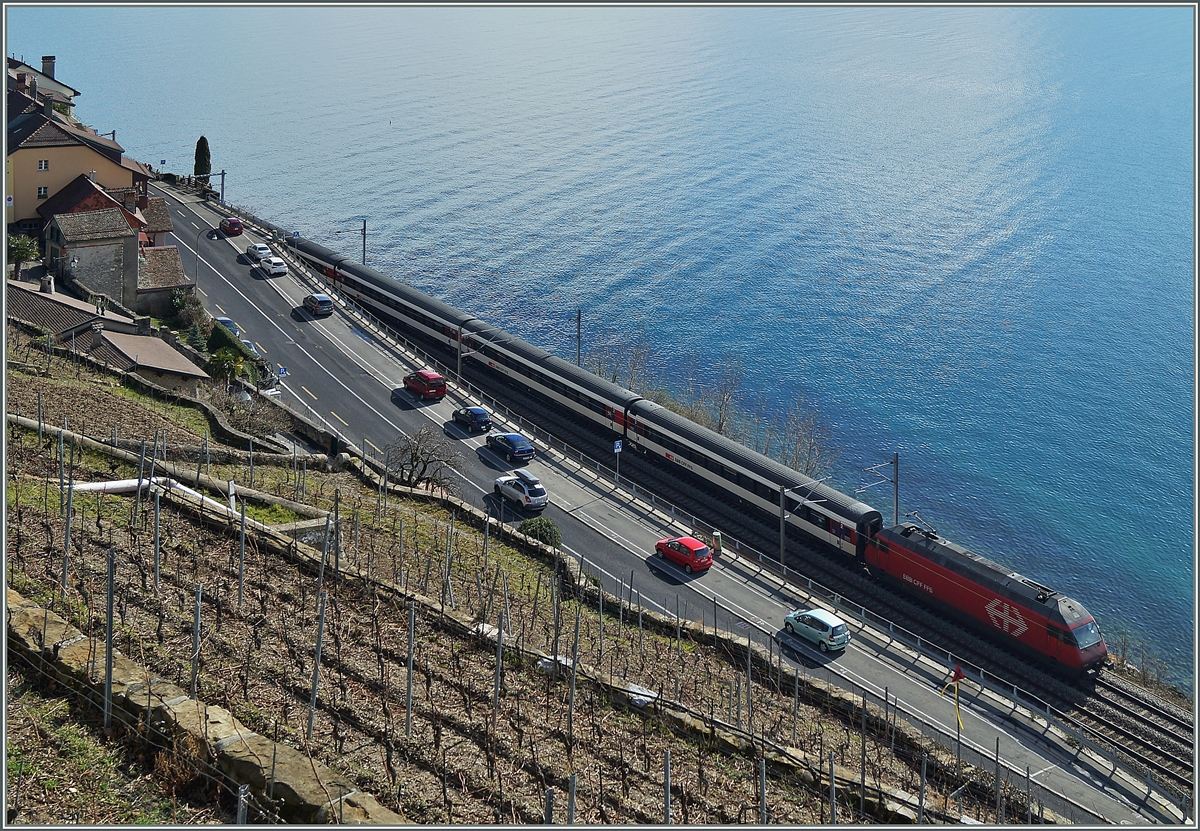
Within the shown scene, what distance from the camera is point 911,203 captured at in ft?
395

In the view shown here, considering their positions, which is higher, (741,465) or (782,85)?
(782,85)

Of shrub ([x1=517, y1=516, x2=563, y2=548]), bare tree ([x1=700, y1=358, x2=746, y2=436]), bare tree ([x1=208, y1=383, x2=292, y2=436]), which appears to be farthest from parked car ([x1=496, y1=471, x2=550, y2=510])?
bare tree ([x1=700, y1=358, x2=746, y2=436])

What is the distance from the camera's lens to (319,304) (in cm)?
7425

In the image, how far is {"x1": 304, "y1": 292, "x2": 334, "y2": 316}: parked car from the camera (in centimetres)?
7431

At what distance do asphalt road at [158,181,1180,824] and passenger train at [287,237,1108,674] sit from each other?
4176 mm

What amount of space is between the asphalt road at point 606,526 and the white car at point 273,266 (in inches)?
19.3

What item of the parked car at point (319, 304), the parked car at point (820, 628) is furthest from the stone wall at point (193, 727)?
the parked car at point (319, 304)

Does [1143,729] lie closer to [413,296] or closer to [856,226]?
[413,296]

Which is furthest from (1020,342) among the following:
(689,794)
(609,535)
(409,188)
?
(689,794)

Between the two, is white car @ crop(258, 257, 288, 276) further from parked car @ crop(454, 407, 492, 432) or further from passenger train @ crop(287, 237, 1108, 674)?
parked car @ crop(454, 407, 492, 432)

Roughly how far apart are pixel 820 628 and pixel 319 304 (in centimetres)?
4444

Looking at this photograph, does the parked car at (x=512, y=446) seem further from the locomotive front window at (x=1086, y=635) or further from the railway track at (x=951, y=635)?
the locomotive front window at (x=1086, y=635)

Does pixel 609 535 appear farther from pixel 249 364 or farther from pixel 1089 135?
pixel 1089 135

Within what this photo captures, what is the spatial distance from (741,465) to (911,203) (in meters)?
75.0
